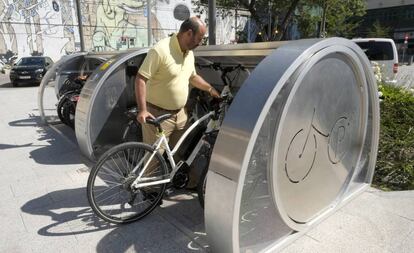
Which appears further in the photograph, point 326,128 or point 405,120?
point 405,120

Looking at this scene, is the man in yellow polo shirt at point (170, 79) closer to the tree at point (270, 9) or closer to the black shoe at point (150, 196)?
the black shoe at point (150, 196)

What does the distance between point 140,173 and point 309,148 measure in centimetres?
144

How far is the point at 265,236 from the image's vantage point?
2.73 m

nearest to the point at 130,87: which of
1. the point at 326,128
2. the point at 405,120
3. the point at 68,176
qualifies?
the point at 68,176

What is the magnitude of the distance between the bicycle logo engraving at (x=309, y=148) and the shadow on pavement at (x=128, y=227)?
941mm

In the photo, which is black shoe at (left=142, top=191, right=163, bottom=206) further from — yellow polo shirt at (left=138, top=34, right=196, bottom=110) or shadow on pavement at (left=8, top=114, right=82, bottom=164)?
shadow on pavement at (left=8, top=114, right=82, bottom=164)

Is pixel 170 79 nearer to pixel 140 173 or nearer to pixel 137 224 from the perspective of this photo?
pixel 140 173

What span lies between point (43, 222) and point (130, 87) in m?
2.26

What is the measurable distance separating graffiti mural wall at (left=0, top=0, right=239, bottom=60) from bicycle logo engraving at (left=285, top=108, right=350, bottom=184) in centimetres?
2951

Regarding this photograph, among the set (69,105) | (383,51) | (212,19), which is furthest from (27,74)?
(383,51)

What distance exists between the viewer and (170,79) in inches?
126

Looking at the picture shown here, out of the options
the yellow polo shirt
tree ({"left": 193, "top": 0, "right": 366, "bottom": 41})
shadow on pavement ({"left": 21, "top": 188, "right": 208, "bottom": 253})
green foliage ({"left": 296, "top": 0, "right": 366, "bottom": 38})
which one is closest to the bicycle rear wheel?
shadow on pavement ({"left": 21, "top": 188, "right": 208, "bottom": 253})

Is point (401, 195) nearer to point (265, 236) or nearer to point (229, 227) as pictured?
point (265, 236)

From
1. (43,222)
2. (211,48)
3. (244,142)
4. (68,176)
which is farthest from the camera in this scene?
(68,176)
